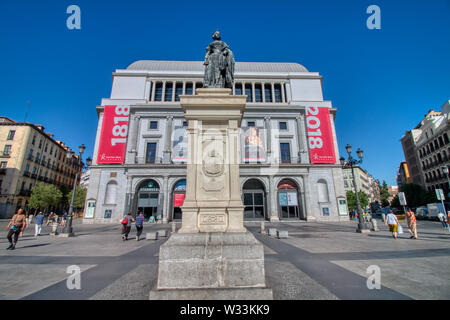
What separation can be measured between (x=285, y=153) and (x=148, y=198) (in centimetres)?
2022

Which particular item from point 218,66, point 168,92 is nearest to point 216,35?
point 218,66

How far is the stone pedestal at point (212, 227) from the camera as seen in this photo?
324 centimetres

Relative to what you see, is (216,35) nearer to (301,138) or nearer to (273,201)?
(273,201)

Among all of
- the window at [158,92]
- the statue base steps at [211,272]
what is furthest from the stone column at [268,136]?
the statue base steps at [211,272]

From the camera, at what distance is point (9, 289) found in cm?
398

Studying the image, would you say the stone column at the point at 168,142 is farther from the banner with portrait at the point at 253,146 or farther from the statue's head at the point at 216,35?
the statue's head at the point at 216,35

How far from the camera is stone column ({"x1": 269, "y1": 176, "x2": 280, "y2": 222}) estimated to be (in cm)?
2516

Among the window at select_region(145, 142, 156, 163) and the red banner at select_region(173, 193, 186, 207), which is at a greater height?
the window at select_region(145, 142, 156, 163)

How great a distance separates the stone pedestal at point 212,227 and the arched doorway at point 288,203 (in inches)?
950

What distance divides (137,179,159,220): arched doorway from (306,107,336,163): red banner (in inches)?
867

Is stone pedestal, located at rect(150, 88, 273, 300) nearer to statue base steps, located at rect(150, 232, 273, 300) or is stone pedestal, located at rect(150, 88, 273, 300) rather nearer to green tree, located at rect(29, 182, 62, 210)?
statue base steps, located at rect(150, 232, 273, 300)

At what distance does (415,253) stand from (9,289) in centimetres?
1184

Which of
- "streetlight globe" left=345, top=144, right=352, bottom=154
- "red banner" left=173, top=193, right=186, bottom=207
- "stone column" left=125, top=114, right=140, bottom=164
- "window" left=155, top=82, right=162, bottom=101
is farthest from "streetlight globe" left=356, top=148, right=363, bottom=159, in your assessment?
"window" left=155, top=82, right=162, bottom=101

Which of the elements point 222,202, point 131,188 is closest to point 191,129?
point 222,202
